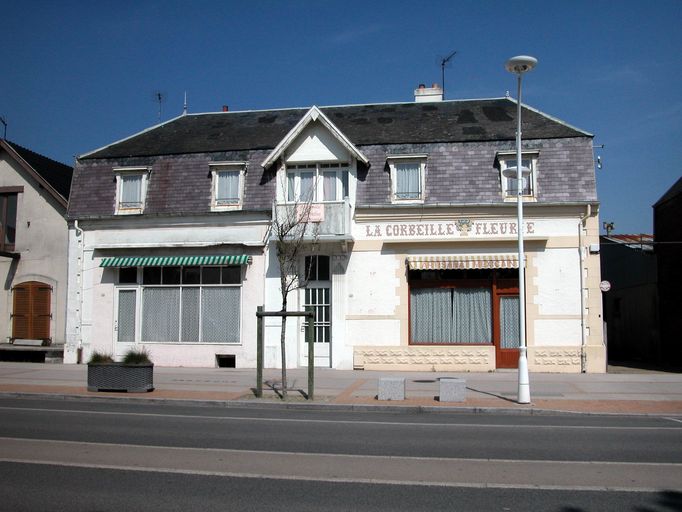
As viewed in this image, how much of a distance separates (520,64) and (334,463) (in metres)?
9.53

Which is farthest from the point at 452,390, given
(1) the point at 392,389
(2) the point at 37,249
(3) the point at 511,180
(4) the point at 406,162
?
(2) the point at 37,249

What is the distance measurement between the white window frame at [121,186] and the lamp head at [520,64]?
44.4 ft

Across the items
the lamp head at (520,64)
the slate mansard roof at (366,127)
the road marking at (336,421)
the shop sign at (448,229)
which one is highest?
the slate mansard roof at (366,127)

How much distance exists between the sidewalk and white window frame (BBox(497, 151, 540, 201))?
545 centimetres

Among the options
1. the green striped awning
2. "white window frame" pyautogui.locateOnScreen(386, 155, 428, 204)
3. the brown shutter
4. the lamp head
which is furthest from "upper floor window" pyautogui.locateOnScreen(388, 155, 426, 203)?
the brown shutter

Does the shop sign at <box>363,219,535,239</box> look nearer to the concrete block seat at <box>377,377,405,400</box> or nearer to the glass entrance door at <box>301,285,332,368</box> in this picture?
the glass entrance door at <box>301,285,332,368</box>

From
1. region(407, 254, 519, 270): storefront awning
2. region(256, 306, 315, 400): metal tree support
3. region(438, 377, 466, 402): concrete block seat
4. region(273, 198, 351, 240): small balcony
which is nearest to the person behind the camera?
region(438, 377, 466, 402): concrete block seat

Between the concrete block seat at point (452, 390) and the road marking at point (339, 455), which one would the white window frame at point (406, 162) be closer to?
the concrete block seat at point (452, 390)

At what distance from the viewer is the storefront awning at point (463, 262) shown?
825 inches

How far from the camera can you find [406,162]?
21922 mm

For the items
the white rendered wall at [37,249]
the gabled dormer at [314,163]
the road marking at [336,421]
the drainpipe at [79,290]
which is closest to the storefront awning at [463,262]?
the gabled dormer at [314,163]

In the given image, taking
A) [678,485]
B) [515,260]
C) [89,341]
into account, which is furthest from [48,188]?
[678,485]

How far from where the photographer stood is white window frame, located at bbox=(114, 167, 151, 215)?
23.3 metres

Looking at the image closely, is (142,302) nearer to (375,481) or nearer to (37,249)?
(37,249)
